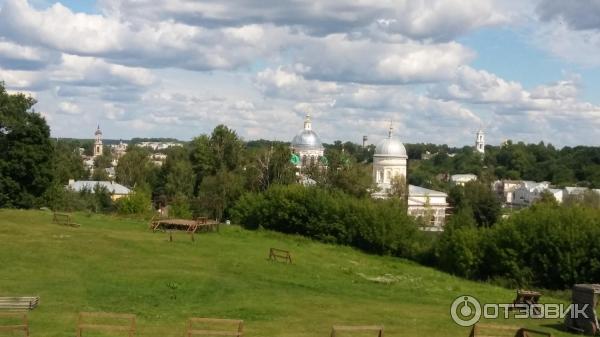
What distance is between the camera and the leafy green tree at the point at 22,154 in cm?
5231

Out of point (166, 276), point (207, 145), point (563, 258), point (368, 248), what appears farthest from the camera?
point (207, 145)

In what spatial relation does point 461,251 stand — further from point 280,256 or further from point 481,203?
point 481,203

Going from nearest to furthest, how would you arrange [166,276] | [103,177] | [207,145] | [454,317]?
[454,317] → [166,276] → [207,145] → [103,177]

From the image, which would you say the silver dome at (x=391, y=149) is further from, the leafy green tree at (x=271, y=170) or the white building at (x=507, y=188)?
the white building at (x=507, y=188)

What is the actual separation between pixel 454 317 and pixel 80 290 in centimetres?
1172

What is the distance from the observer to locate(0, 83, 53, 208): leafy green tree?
172ft

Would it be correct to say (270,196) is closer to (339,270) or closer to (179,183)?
(339,270)

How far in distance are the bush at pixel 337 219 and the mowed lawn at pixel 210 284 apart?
18.3ft

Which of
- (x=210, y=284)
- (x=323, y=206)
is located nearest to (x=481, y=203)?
(x=323, y=206)

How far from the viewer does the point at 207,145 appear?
80.1m

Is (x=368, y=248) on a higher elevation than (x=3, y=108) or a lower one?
lower

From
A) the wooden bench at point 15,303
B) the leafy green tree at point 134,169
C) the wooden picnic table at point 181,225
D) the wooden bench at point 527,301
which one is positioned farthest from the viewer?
the leafy green tree at point 134,169

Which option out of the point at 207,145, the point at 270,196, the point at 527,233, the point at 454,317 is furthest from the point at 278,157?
the point at 454,317

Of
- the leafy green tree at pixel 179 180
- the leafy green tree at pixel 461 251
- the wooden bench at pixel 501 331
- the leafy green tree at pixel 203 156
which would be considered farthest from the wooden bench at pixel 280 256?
the leafy green tree at pixel 179 180
